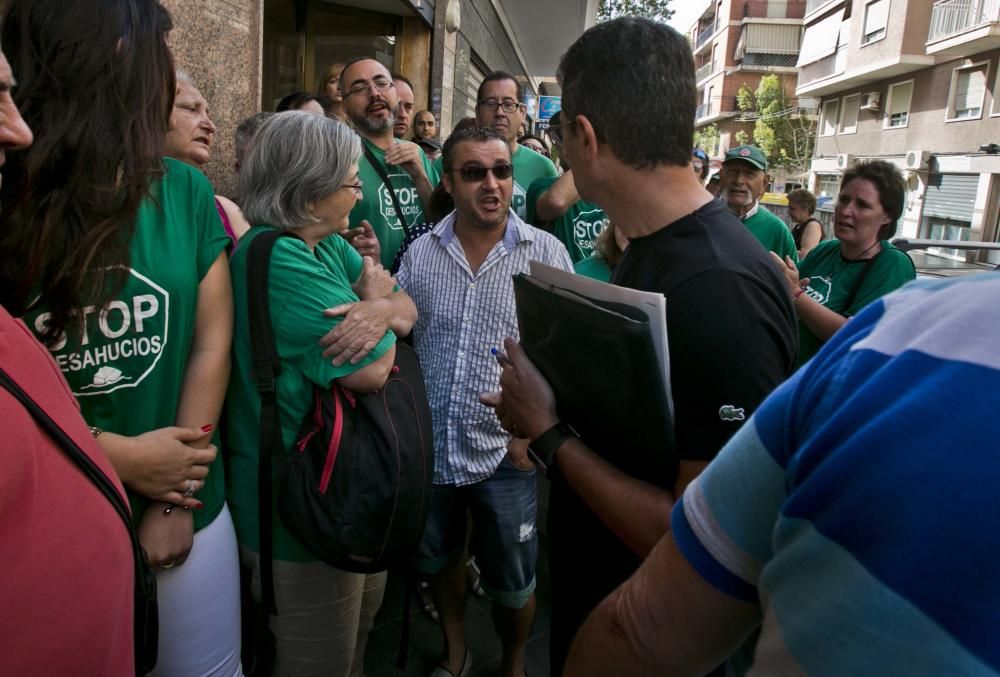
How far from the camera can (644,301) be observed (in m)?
1.10

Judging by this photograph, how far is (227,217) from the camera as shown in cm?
214

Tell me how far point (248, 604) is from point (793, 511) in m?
1.77

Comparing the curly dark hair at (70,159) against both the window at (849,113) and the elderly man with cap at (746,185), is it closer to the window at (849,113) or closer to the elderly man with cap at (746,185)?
the elderly man with cap at (746,185)

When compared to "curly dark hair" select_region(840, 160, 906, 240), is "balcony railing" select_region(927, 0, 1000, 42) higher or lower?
higher

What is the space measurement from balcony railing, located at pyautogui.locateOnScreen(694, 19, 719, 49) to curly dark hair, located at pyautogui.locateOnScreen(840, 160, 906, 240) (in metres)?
64.9

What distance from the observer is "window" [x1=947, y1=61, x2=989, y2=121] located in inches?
984

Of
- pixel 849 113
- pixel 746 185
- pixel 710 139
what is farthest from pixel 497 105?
pixel 710 139

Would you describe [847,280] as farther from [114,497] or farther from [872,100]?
[872,100]

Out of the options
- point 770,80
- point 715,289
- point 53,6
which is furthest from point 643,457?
point 770,80

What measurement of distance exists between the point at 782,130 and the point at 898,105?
556 inches

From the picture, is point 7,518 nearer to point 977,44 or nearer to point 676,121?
point 676,121

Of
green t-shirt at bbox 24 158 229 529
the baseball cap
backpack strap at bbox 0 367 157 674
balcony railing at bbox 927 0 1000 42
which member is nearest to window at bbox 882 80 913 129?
balcony railing at bbox 927 0 1000 42

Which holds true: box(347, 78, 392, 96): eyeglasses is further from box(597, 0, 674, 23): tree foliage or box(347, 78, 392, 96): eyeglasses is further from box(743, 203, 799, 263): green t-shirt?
box(597, 0, 674, 23): tree foliage

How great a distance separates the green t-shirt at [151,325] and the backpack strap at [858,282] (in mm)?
2853
